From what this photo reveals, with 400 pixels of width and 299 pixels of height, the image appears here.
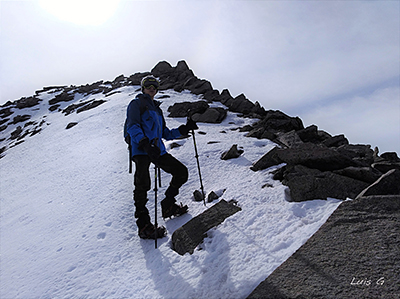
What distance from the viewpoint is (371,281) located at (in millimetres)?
2639

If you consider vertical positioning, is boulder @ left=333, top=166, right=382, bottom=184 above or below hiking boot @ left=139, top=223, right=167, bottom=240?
above

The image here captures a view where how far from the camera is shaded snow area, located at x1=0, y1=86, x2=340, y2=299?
3588mm

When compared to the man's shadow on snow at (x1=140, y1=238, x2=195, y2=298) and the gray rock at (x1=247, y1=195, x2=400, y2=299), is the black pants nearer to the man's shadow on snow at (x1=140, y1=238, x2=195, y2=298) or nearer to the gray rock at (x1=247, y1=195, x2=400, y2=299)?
the man's shadow on snow at (x1=140, y1=238, x2=195, y2=298)

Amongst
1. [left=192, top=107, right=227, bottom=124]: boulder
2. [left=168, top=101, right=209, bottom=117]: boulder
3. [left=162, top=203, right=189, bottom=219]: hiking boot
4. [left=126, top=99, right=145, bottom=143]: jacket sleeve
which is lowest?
[left=162, top=203, right=189, bottom=219]: hiking boot

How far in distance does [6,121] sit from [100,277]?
1869 inches

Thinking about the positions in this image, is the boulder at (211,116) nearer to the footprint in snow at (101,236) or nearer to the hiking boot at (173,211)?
the hiking boot at (173,211)

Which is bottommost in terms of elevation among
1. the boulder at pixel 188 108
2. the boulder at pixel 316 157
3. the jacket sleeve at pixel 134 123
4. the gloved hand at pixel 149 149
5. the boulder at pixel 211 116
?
the boulder at pixel 316 157

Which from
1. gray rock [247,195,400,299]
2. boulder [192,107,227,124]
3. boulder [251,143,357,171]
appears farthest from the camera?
boulder [192,107,227,124]

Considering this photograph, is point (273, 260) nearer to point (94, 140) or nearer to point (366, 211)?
point (366, 211)

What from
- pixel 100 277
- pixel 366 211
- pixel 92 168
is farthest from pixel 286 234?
pixel 92 168

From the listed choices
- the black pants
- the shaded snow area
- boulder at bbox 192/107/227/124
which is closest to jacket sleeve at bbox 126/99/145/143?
the black pants

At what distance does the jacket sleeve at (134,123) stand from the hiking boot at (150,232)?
1.84 meters

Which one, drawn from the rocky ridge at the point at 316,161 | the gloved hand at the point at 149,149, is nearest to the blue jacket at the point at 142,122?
the gloved hand at the point at 149,149

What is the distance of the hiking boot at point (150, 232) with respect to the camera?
5020 mm
